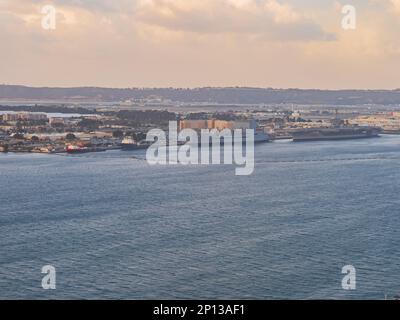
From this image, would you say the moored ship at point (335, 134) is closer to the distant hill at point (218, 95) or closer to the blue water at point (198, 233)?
the blue water at point (198, 233)

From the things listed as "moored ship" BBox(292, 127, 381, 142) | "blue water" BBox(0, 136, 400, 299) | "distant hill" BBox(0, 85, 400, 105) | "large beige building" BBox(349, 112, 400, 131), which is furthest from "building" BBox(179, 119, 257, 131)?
"distant hill" BBox(0, 85, 400, 105)

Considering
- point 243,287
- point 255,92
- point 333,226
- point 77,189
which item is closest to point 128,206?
point 77,189

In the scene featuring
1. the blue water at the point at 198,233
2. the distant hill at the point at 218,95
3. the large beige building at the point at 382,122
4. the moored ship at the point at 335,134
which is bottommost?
the blue water at the point at 198,233

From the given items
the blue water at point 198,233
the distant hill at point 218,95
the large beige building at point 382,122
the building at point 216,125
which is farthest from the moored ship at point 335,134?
the distant hill at point 218,95

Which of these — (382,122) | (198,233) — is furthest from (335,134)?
(198,233)
